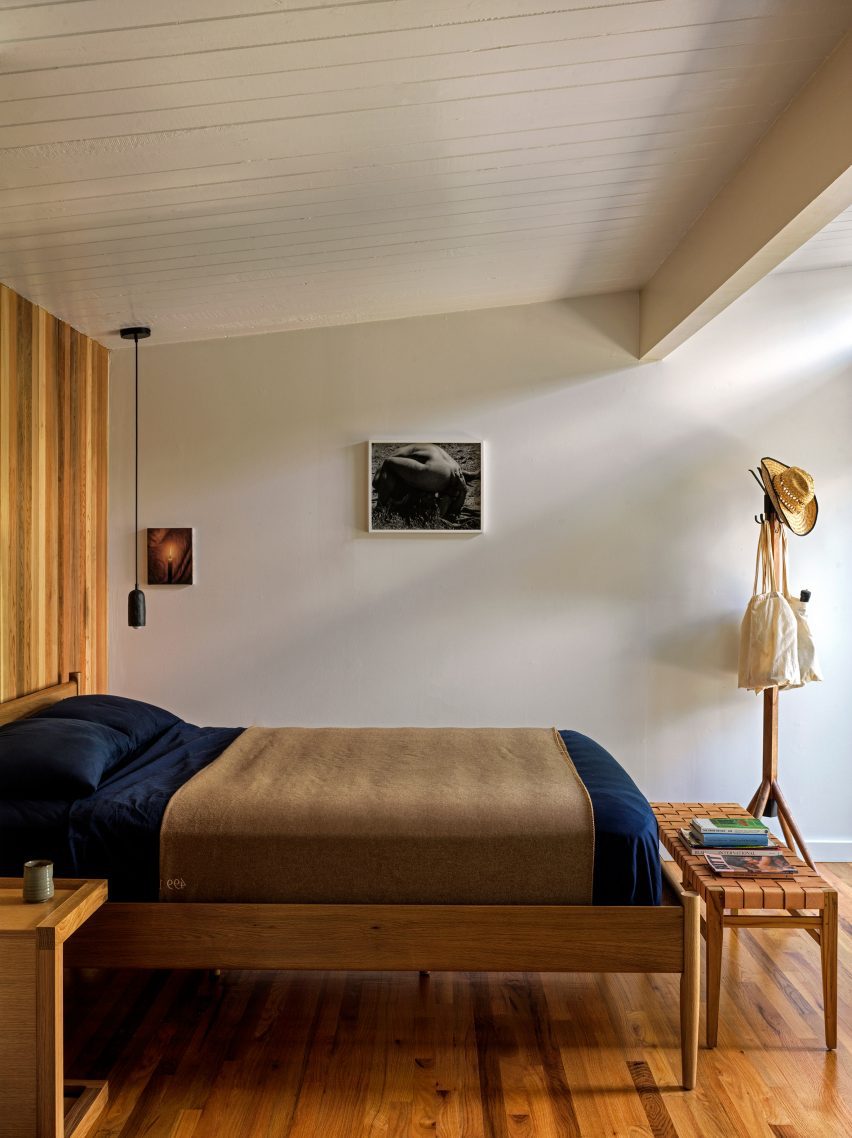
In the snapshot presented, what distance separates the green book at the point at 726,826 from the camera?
3006 mm

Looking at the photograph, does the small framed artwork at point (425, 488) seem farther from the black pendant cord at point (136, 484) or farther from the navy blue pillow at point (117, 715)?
the navy blue pillow at point (117, 715)

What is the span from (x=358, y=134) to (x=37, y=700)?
2.38 meters

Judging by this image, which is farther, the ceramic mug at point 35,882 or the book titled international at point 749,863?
the book titled international at point 749,863

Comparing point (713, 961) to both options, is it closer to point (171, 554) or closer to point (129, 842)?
point (129, 842)

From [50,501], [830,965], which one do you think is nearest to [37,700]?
[50,501]

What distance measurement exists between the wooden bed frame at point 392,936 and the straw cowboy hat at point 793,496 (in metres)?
2.12

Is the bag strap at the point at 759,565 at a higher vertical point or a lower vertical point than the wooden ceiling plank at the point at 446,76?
lower

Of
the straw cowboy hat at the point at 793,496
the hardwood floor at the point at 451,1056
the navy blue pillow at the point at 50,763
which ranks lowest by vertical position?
the hardwood floor at the point at 451,1056

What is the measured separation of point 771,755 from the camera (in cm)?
414

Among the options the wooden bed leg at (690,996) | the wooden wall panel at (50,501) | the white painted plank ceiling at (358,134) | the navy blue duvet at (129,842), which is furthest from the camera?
the wooden wall panel at (50,501)

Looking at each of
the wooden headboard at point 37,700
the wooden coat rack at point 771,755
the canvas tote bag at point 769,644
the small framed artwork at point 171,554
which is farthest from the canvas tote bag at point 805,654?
the wooden headboard at point 37,700

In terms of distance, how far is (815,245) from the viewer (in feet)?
13.2

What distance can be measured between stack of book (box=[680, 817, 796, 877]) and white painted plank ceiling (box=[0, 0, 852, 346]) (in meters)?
2.14

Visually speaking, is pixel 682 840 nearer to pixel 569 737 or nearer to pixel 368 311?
pixel 569 737
